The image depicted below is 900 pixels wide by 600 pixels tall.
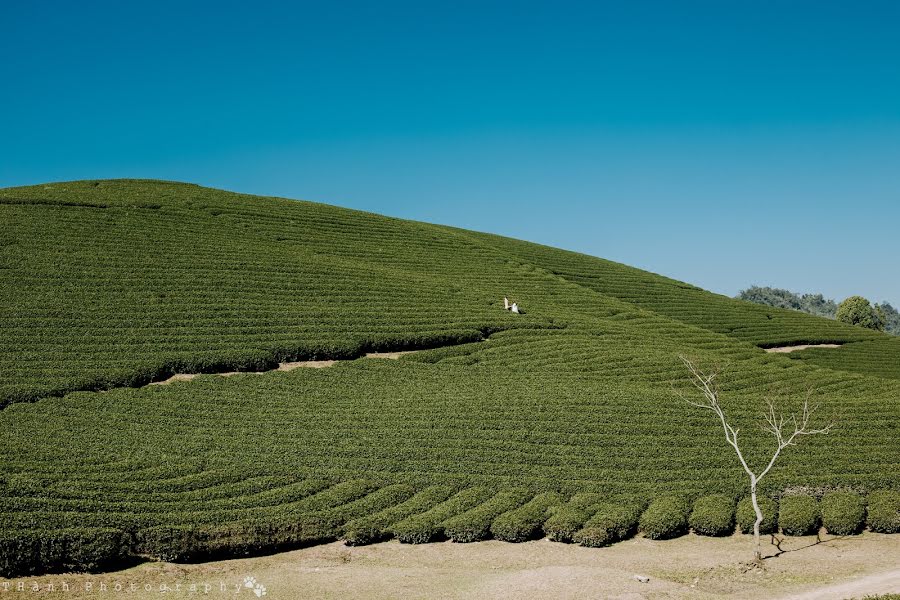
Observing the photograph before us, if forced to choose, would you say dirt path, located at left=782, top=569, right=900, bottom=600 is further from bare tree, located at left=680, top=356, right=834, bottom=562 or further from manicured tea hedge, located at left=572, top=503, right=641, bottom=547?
manicured tea hedge, located at left=572, top=503, right=641, bottom=547

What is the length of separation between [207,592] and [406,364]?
17.9 meters

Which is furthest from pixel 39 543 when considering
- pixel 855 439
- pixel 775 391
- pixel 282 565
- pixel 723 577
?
pixel 775 391

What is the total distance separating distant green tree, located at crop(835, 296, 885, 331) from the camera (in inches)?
3172

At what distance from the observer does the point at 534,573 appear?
59.2 ft

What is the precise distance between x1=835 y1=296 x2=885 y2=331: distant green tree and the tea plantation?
32.9 meters

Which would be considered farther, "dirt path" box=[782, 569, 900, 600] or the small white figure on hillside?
the small white figure on hillside

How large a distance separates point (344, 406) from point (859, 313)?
70.8 meters

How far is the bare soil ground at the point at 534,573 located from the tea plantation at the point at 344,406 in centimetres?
54

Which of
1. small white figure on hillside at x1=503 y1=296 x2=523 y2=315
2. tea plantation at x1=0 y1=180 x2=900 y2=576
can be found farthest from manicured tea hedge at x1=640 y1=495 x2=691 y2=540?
small white figure on hillside at x1=503 y1=296 x2=523 y2=315

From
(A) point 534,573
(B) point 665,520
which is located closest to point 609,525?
(B) point 665,520

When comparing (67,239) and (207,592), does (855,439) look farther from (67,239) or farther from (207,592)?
(67,239)

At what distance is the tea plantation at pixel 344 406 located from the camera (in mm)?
20562

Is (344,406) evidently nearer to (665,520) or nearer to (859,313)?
(665,520)

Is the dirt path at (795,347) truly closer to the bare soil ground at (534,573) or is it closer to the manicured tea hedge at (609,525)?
the bare soil ground at (534,573)
